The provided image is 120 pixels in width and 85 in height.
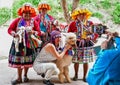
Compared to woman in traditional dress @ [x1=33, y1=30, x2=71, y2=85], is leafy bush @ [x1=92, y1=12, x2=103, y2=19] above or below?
above

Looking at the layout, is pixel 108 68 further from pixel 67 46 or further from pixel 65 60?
pixel 65 60

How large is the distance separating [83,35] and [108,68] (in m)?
2.56

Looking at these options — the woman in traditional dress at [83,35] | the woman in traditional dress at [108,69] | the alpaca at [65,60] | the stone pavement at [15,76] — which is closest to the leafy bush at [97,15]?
the stone pavement at [15,76]

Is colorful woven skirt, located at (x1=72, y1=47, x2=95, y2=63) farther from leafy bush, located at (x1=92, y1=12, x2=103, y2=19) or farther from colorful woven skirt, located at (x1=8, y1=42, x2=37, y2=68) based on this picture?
leafy bush, located at (x1=92, y1=12, x2=103, y2=19)

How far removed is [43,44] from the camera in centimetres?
566

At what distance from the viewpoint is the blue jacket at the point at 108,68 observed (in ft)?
10.3

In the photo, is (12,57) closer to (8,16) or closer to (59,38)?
(59,38)

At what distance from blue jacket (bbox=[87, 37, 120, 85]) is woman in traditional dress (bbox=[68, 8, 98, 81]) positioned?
7.61 feet

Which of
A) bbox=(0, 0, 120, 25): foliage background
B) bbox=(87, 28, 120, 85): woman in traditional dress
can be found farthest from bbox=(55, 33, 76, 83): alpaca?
bbox=(0, 0, 120, 25): foliage background

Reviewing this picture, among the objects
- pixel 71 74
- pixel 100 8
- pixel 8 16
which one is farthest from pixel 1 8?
pixel 71 74

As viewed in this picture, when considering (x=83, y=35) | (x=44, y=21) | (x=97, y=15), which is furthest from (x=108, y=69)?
(x=97, y=15)

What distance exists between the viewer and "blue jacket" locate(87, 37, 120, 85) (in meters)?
3.15

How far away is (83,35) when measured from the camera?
5.73 metres

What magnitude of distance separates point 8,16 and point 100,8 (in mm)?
3163
